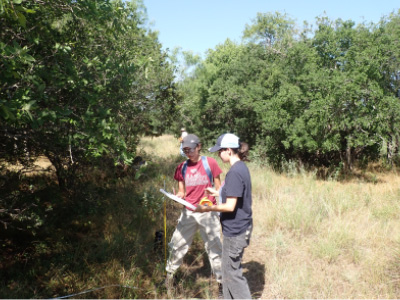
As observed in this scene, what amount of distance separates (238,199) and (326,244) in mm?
2535

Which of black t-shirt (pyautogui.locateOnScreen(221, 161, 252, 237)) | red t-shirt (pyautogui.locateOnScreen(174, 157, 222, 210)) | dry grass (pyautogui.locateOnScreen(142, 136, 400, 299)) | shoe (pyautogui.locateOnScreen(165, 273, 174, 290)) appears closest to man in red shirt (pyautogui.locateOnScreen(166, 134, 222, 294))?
red t-shirt (pyautogui.locateOnScreen(174, 157, 222, 210))

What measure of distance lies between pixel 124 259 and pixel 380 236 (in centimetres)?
413

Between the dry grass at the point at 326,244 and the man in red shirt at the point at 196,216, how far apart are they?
37.6 inches

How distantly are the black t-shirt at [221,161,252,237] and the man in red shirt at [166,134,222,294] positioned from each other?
694 mm

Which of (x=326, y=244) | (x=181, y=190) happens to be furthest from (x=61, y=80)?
(x=326, y=244)

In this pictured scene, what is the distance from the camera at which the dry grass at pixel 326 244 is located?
4.03 m

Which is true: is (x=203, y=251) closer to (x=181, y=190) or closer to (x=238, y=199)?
(x=181, y=190)

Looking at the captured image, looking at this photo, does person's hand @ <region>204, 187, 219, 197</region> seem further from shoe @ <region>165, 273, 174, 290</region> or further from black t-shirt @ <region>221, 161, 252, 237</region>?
shoe @ <region>165, 273, 174, 290</region>

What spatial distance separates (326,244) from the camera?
16.0 feet

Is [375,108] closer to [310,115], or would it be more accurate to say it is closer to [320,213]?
[310,115]

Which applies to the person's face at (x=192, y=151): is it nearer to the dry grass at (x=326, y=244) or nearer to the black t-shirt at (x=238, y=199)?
the black t-shirt at (x=238, y=199)

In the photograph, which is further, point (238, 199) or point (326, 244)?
point (326, 244)

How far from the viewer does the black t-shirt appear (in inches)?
120

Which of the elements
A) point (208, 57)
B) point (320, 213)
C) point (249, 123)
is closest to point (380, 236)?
point (320, 213)
